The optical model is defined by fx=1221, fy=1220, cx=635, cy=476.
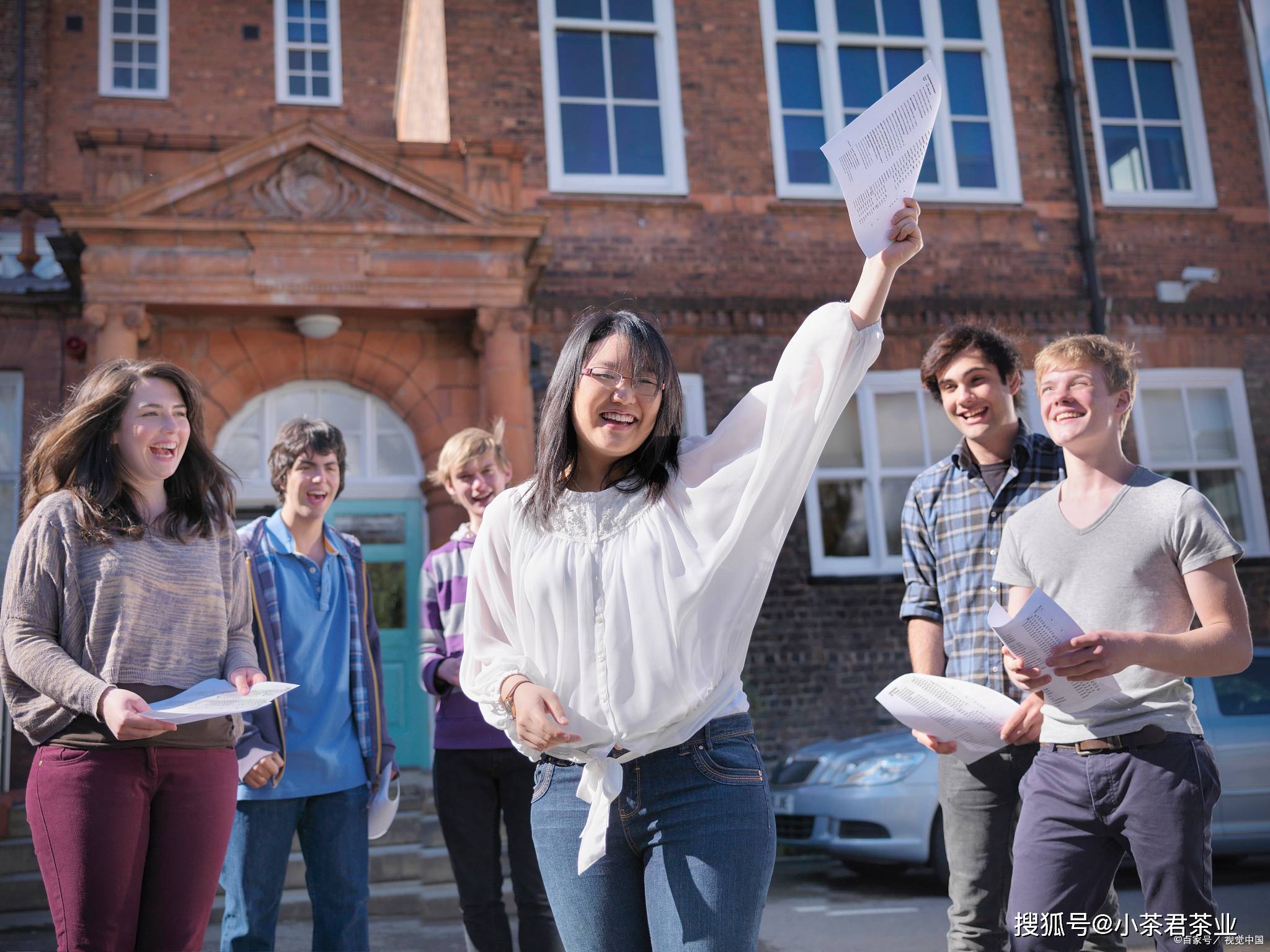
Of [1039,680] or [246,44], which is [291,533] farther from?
[246,44]

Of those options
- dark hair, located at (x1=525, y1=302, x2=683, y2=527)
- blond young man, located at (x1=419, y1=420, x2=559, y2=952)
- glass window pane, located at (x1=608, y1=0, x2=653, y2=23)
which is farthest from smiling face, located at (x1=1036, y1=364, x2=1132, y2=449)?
glass window pane, located at (x1=608, y1=0, x2=653, y2=23)

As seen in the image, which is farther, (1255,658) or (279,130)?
(279,130)

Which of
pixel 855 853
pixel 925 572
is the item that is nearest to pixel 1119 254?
pixel 855 853

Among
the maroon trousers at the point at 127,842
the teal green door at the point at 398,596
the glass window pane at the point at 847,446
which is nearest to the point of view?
the maroon trousers at the point at 127,842

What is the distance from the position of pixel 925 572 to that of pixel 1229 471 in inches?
369

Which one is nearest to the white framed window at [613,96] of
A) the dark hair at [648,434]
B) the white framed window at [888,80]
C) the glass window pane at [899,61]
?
the white framed window at [888,80]

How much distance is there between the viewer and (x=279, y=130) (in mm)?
9469

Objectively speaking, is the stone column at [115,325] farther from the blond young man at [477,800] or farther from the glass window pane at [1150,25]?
the glass window pane at [1150,25]

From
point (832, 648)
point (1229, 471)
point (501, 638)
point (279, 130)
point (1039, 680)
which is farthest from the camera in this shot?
point (1229, 471)

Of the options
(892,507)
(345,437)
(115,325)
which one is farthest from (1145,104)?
(115,325)

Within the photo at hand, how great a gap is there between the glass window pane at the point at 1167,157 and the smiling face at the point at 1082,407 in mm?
10448

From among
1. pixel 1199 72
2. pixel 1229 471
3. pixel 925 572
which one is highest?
pixel 1199 72

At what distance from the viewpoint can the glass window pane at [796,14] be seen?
1183cm

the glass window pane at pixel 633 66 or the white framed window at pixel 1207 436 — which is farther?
the white framed window at pixel 1207 436
